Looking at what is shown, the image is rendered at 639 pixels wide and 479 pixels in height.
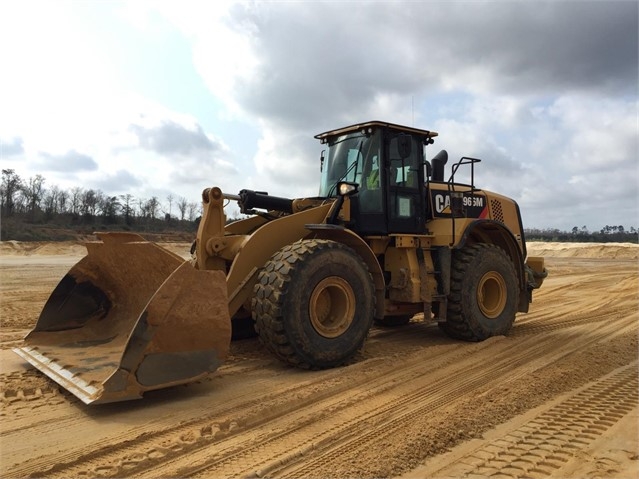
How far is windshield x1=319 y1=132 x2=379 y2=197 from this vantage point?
20.6ft

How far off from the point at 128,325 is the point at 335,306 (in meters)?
2.25

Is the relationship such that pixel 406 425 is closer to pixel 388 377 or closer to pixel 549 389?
pixel 388 377

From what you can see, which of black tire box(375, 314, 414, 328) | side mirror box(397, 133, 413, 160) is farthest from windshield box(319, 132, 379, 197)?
black tire box(375, 314, 414, 328)

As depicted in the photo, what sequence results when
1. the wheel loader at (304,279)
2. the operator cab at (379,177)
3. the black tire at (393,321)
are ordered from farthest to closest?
the black tire at (393,321)
the operator cab at (379,177)
the wheel loader at (304,279)

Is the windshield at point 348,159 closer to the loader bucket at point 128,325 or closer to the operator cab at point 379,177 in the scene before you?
the operator cab at point 379,177

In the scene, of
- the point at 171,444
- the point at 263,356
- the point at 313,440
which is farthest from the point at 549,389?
the point at 171,444

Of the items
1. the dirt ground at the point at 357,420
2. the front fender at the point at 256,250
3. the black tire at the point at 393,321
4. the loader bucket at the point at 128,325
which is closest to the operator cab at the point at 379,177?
the front fender at the point at 256,250

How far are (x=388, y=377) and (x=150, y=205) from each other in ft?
145

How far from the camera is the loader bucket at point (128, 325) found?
12.2 ft

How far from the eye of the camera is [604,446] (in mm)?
3391

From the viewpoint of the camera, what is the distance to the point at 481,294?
6.84m

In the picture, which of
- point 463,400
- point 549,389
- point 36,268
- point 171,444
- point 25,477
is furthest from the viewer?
point 36,268

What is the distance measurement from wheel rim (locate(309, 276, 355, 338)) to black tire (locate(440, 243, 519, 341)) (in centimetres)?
190

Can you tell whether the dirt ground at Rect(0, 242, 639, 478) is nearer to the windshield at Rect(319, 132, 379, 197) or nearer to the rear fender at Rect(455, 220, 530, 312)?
the rear fender at Rect(455, 220, 530, 312)
